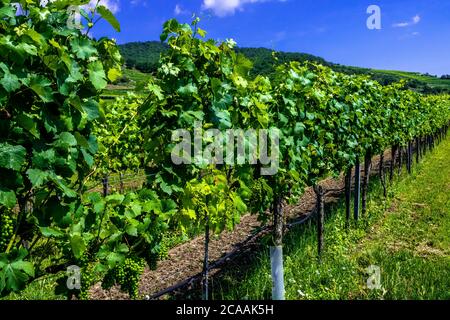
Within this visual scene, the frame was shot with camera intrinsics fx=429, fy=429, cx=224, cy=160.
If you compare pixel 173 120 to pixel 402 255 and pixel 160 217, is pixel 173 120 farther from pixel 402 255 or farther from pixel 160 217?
pixel 402 255

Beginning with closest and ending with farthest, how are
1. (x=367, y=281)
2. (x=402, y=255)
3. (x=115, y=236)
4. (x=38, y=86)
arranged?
(x=38, y=86), (x=115, y=236), (x=367, y=281), (x=402, y=255)

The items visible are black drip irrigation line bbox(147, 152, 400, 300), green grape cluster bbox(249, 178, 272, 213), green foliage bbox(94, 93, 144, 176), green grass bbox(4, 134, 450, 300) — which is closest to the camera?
green grape cluster bbox(249, 178, 272, 213)

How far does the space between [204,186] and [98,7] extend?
1.72 metres

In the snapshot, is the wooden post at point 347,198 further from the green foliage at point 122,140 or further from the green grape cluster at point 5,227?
the green grape cluster at point 5,227

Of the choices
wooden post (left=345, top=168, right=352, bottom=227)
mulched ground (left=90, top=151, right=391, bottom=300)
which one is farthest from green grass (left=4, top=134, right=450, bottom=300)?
mulched ground (left=90, top=151, right=391, bottom=300)

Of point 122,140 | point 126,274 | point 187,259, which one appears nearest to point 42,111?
point 126,274

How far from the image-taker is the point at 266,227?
929cm

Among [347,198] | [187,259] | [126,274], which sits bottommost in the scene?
[187,259]

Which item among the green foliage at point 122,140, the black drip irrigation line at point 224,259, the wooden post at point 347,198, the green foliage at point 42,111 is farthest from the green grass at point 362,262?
the green foliage at point 122,140

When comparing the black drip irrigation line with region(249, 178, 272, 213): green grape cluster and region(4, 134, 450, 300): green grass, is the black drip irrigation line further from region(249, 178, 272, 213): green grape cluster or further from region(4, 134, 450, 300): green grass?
region(249, 178, 272, 213): green grape cluster

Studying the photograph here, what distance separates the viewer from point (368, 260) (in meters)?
6.84

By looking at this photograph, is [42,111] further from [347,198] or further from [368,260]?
[347,198]

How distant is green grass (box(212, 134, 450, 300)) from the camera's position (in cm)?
573
